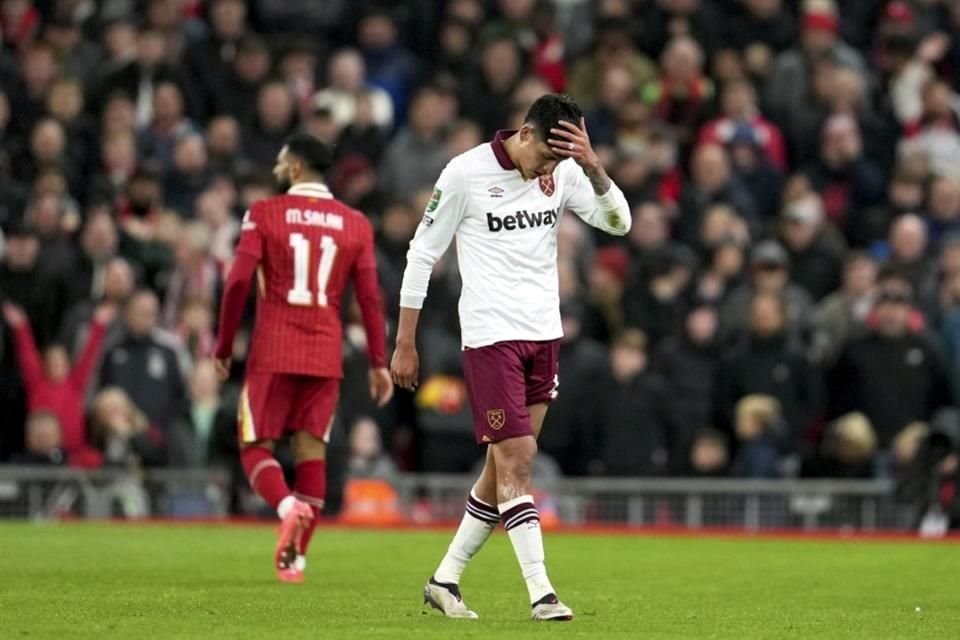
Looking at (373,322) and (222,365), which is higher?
(373,322)

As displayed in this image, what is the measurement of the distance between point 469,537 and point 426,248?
4.68ft

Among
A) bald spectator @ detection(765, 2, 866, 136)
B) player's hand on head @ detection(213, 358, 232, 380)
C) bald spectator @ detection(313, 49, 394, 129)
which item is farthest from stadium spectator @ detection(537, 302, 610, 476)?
player's hand on head @ detection(213, 358, 232, 380)

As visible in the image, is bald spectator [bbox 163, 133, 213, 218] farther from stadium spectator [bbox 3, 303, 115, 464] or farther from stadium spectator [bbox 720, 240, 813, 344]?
stadium spectator [bbox 720, 240, 813, 344]

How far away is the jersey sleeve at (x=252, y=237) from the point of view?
43.1 feet

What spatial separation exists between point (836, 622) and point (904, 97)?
45.9 feet

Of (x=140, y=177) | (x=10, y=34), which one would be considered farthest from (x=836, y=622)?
(x=10, y=34)

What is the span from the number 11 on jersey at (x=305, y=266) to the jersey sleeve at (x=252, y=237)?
7.7 inches

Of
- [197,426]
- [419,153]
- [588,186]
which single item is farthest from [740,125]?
[588,186]

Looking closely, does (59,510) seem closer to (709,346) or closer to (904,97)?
(709,346)

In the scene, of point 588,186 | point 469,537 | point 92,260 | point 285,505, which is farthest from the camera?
point 92,260

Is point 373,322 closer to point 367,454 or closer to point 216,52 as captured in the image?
point 367,454

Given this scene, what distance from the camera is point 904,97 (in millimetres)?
23766

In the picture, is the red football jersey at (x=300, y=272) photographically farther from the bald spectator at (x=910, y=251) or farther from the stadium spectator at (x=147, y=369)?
the bald spectator at (x=910, y=251)

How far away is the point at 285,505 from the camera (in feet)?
42.8
